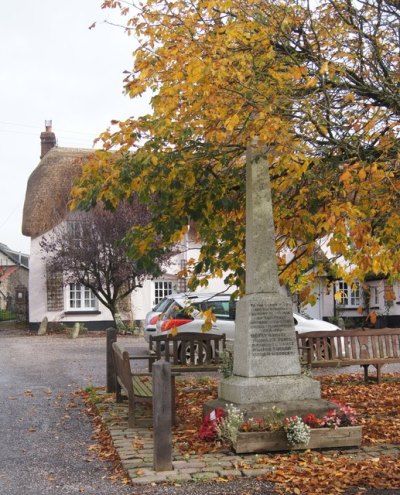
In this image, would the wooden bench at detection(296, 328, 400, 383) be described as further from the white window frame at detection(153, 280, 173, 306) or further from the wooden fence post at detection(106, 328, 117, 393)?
the white window frame at detection(153, 280, 173, 306)

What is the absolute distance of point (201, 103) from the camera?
861cm

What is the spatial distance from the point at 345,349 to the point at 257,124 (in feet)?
19.8

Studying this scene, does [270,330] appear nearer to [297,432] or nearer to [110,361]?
[297,432]

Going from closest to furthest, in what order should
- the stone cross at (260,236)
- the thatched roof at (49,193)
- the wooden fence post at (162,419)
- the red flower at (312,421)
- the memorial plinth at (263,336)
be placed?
the wooden fence post at (162,419) → the red flower at (312,421) → the memorial plinth at (263,336) → the stone cross at (260,236) → the thatched roof at (49,193)

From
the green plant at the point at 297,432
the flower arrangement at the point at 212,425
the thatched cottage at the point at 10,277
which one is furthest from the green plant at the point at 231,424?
the thatched cottage at the point at 10,277

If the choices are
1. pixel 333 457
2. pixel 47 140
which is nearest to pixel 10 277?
pixel 47 140

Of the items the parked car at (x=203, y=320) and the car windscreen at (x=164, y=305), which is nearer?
the parked car at (x=203, y=320)

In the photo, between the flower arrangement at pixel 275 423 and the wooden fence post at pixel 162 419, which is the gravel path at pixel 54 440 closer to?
the wooden fence post at pixel 162 419

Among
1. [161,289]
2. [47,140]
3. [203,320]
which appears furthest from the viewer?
[47,140]

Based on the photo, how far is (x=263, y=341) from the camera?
7633 mm

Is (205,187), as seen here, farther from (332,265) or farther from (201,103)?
(332,265)

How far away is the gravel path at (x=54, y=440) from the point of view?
5.91m

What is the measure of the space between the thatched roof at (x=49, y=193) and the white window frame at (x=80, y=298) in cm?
300

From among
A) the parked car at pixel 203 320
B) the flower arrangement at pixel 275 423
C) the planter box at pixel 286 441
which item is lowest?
the planter box at pixel 286 441
